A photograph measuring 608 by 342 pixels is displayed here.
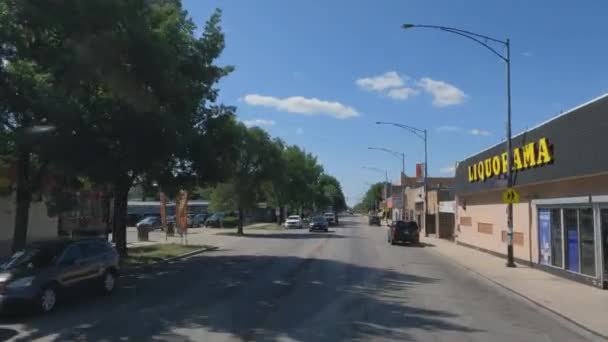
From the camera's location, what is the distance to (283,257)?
28.1m

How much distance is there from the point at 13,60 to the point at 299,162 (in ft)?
238

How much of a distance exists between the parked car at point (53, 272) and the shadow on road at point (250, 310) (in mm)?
365

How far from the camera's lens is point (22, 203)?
19.0 meters

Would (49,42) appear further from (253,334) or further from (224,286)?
(253,334)

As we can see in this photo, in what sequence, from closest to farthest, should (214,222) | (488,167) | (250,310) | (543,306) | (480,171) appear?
(250,310) → (543,306) → (488,167) → (480,171) → (214,222)

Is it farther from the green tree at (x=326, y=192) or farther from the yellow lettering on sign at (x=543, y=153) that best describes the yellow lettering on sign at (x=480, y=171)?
the green tree at (x=326, y=192)

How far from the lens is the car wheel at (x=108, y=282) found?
15.4 meters

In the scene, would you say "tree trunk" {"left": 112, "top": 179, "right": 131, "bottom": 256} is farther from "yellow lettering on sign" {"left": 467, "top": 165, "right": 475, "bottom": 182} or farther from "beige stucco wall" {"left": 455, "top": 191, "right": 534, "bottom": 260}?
"yellow lettering on sign" {"left": 467, "top": 165, "right": 475, "bottom": 182}

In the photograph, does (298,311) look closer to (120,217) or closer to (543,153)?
(543,153)

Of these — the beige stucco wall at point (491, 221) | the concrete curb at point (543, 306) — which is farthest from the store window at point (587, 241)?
the beige stucco wall at point (491, 221)

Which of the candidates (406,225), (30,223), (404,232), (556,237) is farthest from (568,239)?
(30,223)

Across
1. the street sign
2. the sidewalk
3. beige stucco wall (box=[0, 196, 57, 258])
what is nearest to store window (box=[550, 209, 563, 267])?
the sidewalk

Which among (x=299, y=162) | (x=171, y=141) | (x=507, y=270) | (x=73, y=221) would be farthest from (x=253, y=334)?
(x=299, y=162)

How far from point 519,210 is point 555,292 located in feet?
30.7
